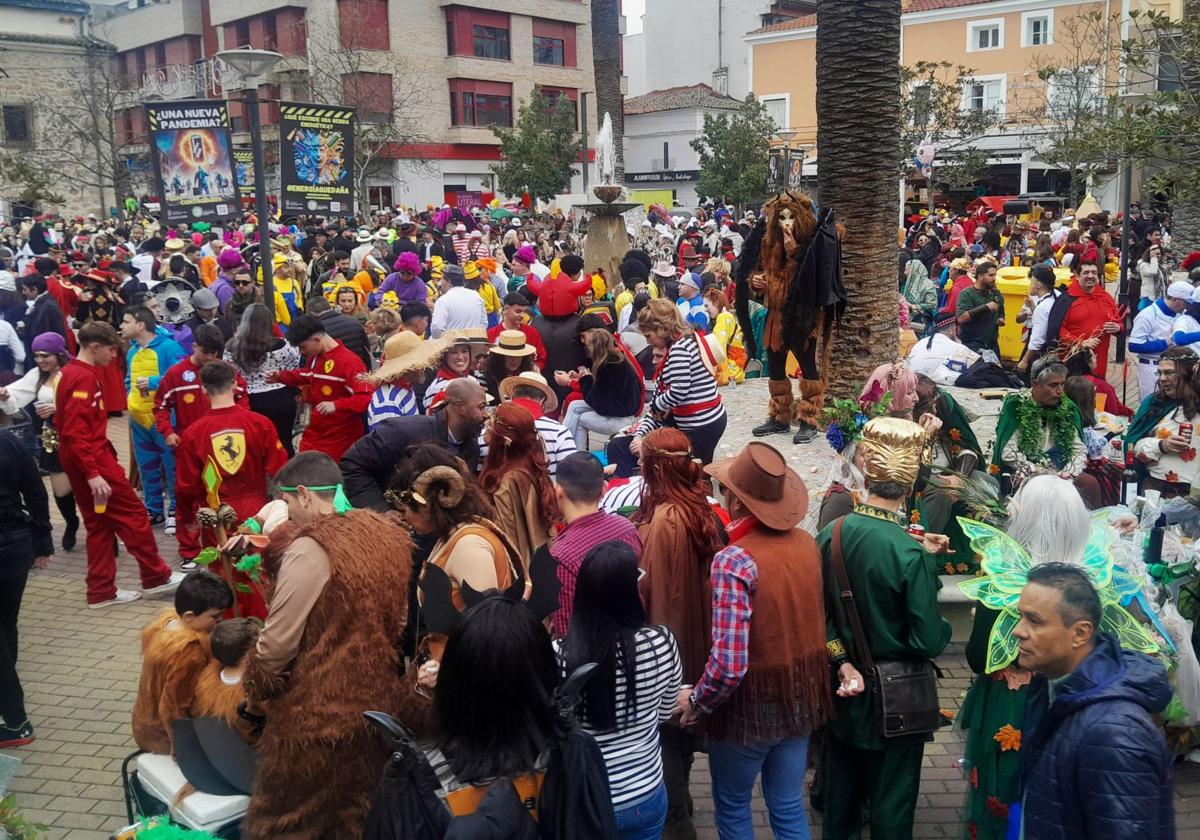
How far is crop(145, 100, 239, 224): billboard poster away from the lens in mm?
10766

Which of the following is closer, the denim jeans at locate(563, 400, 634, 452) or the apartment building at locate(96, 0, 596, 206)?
the denim jeans at locate(563, 400, 634, 452)

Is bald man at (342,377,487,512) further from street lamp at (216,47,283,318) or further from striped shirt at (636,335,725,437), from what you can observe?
street lamp at (216,47,283,318)

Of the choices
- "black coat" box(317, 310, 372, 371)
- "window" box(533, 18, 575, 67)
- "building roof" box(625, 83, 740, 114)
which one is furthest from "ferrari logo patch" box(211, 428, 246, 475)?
"window" box(533, 18, 575, 67)

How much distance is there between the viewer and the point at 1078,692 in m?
3.04

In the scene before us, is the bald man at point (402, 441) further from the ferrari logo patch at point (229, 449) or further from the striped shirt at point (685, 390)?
the striped shirt at point (685, 390)

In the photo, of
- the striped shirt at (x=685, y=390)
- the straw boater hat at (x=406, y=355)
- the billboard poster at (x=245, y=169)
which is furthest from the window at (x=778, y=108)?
the striped shirt at (x=685, y=390)

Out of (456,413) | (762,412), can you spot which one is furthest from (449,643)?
(762,412)

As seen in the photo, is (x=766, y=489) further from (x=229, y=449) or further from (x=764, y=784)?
(x=229, y=449)

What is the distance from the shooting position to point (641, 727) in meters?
3.61

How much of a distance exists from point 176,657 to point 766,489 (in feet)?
7.98

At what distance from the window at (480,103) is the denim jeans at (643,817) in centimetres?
5183

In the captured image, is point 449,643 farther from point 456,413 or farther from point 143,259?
point 143,259

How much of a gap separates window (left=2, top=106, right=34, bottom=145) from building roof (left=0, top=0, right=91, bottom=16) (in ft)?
16.1

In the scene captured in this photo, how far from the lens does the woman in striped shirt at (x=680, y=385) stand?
739 cm
